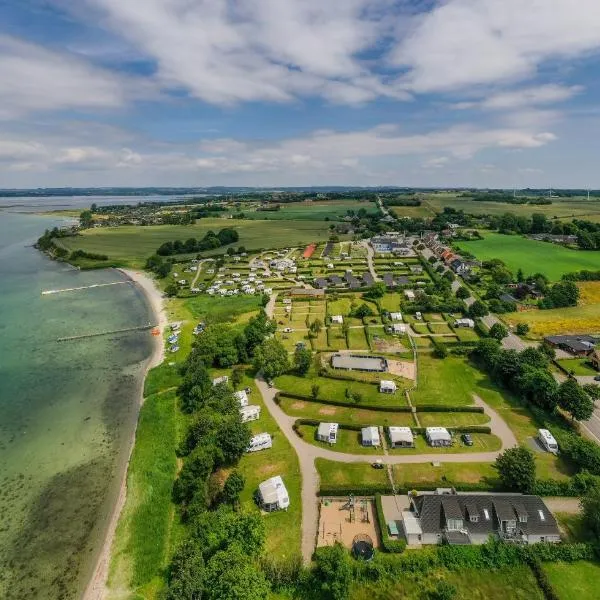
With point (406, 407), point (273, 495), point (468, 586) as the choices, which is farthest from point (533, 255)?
point (273, 495)

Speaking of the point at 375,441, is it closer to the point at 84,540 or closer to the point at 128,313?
the point at 84,540

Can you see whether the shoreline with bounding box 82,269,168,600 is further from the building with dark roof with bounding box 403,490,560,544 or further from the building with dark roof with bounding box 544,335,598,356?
the building with dark roof with bounding box 544,335,598,356

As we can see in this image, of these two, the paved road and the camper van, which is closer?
the camper van


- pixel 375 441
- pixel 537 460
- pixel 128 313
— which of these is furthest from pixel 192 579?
pixel 128 313

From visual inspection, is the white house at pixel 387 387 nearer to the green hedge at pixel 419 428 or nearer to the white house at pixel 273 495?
the green hedge at pixel 419 428

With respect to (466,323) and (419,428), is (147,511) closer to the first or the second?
(419,428)

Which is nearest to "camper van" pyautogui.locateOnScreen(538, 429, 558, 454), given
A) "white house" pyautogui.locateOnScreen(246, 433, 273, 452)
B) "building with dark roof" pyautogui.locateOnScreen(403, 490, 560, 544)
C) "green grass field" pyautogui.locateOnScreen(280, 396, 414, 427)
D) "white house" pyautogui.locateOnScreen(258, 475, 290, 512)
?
"building with dark roof" pyautogui.locateOnScreen(403, 490, 560, 544)

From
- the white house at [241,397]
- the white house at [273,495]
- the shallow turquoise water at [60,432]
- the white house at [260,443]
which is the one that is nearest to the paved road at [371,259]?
the shallow turquoise water at [60,432]
